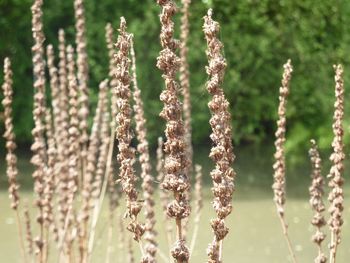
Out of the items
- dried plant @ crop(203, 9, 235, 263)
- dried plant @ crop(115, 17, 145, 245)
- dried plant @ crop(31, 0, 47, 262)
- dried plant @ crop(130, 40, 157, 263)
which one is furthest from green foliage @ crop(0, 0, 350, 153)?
dried plant @ crop(203, 9, 235, 263)

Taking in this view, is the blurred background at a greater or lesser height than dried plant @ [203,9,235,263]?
greater

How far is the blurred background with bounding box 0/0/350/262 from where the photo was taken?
48.1ft

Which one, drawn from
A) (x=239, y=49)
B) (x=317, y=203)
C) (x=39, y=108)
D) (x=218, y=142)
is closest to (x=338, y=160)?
(x=317, y=203)

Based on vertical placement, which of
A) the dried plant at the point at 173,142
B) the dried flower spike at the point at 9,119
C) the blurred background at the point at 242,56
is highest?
the blurred background at the point at 242,56

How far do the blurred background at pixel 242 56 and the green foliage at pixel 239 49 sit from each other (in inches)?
0.7

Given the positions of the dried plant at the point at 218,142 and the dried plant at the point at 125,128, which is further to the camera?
the dried plant at the point at 125,128

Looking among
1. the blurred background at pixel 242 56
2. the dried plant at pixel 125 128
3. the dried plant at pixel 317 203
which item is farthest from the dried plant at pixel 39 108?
the blurred background at pixel 242 56

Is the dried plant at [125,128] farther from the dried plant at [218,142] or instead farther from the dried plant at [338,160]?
the dried plant at [338,160]

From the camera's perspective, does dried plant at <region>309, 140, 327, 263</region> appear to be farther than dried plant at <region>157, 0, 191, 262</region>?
Yes

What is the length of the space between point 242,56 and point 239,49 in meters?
0.14

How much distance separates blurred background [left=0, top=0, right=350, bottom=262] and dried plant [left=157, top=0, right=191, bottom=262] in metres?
12.4

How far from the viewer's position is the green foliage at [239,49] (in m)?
14.8

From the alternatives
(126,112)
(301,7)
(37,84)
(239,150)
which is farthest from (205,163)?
(126,112)

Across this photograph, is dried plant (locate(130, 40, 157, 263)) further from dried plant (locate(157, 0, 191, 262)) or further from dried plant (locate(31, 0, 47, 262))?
dried plant (locate(31, 0, 47, 262))
